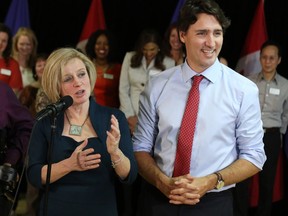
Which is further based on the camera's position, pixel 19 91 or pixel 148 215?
pixel 19 91

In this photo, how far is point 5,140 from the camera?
8.77 ft

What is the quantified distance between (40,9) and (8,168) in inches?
150

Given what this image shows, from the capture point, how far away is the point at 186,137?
2145 mm

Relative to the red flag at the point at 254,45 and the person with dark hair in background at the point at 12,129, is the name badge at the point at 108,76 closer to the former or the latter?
the red flag at the point at 254,45

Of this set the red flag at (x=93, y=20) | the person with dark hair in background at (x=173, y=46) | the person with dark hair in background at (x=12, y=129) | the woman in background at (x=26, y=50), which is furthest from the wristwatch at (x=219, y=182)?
the red flag at (x=93, y=20)

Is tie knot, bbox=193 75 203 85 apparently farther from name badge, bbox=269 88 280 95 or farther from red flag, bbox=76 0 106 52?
red flag, bbox=76 0 106 52

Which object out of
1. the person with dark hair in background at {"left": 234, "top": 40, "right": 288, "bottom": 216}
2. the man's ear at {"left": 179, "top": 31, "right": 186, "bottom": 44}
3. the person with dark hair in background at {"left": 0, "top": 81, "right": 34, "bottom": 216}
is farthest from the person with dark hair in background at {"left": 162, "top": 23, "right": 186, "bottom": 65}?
the man's ear at {"left": 179, "top": 31, "right": 186, "bottom": 44}

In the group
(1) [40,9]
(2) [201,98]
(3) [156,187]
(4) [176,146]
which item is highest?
(1) [40,9]

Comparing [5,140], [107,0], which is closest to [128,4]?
[107,0]

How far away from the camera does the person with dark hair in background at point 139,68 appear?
15.7ft

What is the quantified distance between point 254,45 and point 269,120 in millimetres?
879

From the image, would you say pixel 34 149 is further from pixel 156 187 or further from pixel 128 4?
pixel 128 4

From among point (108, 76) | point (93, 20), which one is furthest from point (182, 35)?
point (93, 20)

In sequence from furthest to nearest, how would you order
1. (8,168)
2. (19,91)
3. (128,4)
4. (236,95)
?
(128,4) → (19,91) → (8,168) → (236,95)
